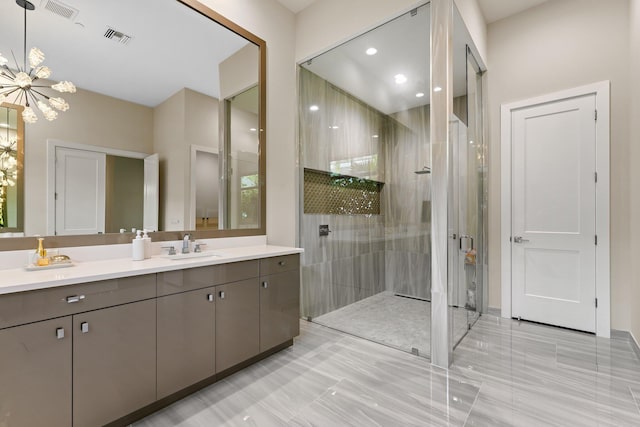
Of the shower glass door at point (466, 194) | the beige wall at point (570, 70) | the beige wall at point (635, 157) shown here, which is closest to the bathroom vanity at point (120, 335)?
the shower glass door at point (466, 194)

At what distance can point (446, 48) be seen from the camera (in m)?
2.31

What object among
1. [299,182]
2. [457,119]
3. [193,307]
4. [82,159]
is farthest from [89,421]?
[457,119]

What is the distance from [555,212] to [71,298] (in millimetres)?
3999

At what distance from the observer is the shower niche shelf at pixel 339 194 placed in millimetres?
3473

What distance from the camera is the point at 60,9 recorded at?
1762 millimetres

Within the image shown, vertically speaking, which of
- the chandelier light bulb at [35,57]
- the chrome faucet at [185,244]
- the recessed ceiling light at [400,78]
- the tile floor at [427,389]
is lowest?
the tile floor at [427,389]

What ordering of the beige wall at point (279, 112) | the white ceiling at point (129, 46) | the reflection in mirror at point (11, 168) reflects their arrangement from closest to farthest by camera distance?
1. the reflection in mirror at point (11, 168)
2. the white ceiling at point (129, 46)
3. the beige wall at point (279, 112)

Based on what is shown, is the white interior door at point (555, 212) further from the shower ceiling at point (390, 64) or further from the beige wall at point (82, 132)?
the beige wall at point (82, 132)

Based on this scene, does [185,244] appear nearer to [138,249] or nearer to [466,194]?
[138,249]

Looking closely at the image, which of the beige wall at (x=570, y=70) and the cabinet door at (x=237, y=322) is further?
the beige wall at (x=570, y=70)

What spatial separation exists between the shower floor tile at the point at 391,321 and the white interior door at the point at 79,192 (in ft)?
7.60

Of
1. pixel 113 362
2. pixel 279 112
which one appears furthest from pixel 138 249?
pixel 279 112

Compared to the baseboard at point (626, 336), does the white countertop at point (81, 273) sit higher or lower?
higher

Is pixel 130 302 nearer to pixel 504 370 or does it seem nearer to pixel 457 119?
pixel 504 370
